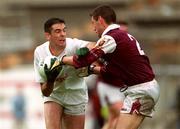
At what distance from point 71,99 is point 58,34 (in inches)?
40.8

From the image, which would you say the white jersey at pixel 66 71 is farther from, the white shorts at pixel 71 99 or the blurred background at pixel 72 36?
the blurred background at pixel 72 36

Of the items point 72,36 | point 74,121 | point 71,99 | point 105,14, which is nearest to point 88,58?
point 105,14

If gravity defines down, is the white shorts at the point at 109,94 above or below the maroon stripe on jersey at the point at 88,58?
below

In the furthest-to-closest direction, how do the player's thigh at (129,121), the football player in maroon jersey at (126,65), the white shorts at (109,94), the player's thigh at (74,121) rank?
1. the white shorts at (109,94)
2. the player's thigh at (74,121)
3. the player's thigh at (129,121)
4. the football player in maroon jersey at (126,65)

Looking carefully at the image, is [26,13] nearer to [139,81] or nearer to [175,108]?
[175,108]

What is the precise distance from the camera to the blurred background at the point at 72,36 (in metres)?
25.4

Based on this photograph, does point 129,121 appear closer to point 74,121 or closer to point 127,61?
point 127,61

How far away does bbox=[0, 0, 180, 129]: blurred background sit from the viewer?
25.4 meters

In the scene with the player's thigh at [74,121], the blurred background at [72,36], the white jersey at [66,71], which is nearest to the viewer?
the white jersey at [66,71]

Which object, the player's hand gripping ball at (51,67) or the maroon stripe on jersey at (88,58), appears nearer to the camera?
the maroon stripe on jersey at (88,58)

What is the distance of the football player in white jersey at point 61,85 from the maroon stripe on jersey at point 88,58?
1.83 ft

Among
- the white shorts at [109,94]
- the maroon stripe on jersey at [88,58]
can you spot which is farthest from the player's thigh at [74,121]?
the white shorts at [109,94]

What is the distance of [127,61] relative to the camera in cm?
1059

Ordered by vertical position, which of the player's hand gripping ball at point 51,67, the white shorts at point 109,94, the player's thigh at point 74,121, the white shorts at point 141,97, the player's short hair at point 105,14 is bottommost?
the white shorts at point 109,94
